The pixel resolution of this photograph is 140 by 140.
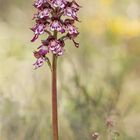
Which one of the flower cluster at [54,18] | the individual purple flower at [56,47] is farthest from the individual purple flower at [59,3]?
the individual purple flower at [56,47]

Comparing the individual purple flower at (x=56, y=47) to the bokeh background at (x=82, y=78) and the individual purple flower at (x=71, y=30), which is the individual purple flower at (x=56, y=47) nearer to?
the individual purple flower at (x=71, y=30)

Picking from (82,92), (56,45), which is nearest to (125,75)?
(82,92)

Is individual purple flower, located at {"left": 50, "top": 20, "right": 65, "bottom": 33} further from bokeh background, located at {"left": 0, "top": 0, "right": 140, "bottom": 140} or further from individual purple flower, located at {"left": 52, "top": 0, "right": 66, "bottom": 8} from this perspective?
bokeh background, located at {"left": 0, "top": 0, "right": 140, "bottom": 140}

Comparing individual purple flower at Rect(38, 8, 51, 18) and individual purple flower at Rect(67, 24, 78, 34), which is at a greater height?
individual purple flower at Rect(38, 8, 51, 18)

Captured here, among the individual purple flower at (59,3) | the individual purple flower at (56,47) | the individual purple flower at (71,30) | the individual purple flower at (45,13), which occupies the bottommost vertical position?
the individual purple flower at (56,47)

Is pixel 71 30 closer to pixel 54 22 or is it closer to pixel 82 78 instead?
pixel 54 22

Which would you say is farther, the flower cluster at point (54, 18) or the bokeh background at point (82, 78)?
the bokeh background at point (82, 78)

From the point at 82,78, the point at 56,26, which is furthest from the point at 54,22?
the point at 82,78

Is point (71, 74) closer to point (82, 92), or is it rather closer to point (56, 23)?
point (82, 92)

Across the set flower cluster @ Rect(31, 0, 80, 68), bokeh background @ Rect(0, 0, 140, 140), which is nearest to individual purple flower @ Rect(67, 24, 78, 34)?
flower cluster @ Rect(31, 0, 80, 68)
